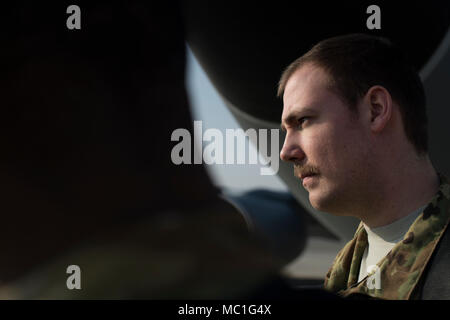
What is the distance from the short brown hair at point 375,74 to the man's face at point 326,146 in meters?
0.03

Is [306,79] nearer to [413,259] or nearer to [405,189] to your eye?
[405,189]

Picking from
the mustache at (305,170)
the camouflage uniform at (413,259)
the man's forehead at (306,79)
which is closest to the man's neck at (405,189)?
the camouflage uniform at (413,259)

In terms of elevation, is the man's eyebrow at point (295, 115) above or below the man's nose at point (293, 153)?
above

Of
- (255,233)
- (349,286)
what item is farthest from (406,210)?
(255,233)

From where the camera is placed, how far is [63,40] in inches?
57.3

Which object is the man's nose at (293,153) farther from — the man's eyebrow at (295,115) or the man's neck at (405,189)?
the man's neck at (405,189)

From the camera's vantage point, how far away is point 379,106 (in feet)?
2.56

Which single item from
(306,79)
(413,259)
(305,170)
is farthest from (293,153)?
(413,259)

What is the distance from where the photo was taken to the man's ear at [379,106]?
78 centimetres

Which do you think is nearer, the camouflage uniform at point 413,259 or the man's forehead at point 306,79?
the camouflage uniform at point 413,259

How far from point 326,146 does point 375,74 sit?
180 millimetres

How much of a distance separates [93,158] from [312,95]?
0.94 m
